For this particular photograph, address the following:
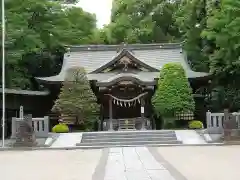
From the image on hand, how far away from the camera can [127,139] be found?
20922 mm

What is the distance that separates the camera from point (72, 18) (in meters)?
35.4

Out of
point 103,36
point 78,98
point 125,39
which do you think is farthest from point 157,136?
point 103,36

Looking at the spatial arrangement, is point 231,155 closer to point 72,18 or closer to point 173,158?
point 173,158

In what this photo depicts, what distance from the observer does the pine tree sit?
24391 millimetres

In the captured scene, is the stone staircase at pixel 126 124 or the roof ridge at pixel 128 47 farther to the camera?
the roof ridge at pixel 128 47

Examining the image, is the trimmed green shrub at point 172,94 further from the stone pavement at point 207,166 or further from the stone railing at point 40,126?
the stone pavement at point 207,166

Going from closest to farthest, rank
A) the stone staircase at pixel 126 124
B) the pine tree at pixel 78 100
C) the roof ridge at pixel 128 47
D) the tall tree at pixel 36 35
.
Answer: the pine tree at pixel 78 100, the tall tree at pixel 36 35, the stone staircase at pixel 126 124, the roof ridge at pixel 128 47

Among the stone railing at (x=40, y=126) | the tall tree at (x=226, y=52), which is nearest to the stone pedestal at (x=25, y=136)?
the stone railing at (x=40, y=126)

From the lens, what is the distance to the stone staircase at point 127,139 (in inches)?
783

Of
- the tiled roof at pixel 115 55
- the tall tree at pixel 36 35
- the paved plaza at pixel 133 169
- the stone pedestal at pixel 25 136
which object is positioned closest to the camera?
the paved plaza at pixel 133 169

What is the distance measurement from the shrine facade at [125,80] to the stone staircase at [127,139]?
4.20 meters

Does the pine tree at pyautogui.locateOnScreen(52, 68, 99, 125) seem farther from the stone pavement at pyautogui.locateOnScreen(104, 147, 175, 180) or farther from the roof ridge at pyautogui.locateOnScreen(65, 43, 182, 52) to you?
the stone pavement at pyautogui.locateOnScreen(104, 147, 175, 180)

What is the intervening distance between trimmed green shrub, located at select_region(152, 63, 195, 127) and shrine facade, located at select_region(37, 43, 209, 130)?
40.4 inches

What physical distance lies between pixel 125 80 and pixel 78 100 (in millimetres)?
3294
